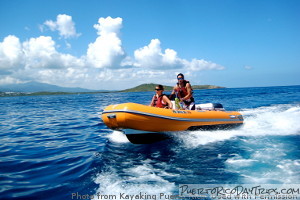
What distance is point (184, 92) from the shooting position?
7.67 metres

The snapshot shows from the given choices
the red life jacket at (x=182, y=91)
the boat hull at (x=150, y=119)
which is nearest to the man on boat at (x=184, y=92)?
the red life jacket at (x=182, y=91)

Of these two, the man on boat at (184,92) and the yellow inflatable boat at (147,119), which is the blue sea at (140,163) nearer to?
the yellow inflatable boat at (147,119)

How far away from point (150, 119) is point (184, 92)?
240cm

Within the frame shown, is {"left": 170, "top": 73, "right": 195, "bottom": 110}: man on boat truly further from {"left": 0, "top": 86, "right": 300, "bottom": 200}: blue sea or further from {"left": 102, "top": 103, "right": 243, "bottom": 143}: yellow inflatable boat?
{"left": 0, "top": 86, "right": 300, "bottom": 200}: blue sea

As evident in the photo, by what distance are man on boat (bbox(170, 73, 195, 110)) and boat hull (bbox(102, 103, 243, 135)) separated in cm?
69

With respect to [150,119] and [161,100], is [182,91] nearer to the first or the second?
[161,100]

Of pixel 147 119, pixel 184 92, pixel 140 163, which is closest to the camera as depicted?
pixel 140 163

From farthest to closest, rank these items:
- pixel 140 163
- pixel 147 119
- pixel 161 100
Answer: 1. pixel 161 100
2. pixel 147 119
3. pixel 140 163

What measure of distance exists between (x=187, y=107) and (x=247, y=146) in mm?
2472

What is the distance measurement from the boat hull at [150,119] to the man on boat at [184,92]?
0.69 metres

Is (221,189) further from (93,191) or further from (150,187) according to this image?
(93,191)

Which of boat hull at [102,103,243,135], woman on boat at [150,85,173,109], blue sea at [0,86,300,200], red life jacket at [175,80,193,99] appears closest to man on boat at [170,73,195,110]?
Result: red life jacket at [175,80,193,99]

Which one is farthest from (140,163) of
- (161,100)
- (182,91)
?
→ (182,91)

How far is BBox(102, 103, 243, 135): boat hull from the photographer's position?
18.5 feet
